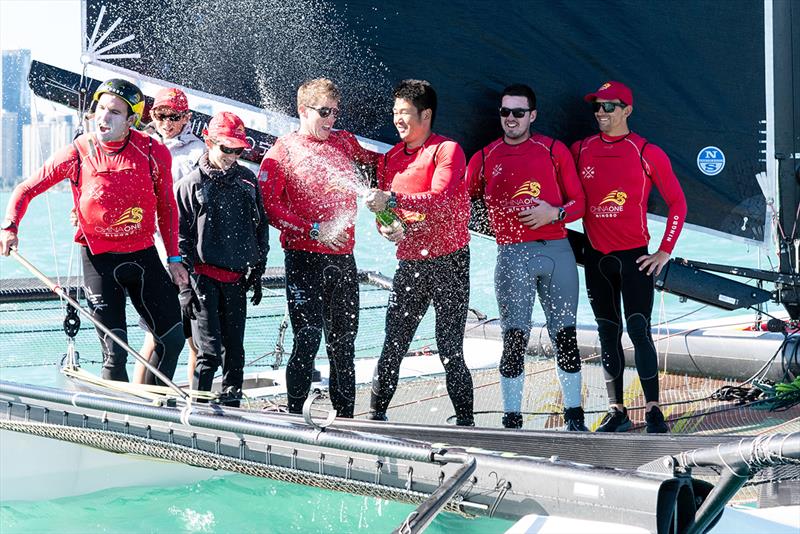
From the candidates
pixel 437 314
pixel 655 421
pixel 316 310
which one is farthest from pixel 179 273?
pixel 655 421

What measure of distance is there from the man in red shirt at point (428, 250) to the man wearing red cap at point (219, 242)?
488 millimetres

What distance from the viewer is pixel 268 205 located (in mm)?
3420

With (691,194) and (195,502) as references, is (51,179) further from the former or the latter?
(691,194)

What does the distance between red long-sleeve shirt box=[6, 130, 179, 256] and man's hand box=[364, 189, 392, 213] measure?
0.74 meters

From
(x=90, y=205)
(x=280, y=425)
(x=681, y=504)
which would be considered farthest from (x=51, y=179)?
(x=681, y=504)

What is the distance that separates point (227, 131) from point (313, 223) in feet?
1.37

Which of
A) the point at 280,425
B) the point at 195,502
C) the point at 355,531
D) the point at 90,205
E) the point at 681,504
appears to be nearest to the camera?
the point at 681,504

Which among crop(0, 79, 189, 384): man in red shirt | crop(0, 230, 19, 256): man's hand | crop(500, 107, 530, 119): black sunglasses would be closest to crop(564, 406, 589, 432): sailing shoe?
crop(500, 107, 530, 119): black sunglasses

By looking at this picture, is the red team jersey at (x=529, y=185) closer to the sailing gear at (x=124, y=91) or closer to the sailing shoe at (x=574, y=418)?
the sailing shoe at (x=574, y=418)

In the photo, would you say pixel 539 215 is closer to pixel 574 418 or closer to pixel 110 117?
pixel 574 418

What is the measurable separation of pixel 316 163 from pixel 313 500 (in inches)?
57.7

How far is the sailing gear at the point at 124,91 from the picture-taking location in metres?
3.32

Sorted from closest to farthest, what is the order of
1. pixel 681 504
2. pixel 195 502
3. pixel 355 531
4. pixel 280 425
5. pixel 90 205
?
pixel 681 504 → pixel 280 425 → pixel 90 205 → pixel 355 531 → pixel 195 502

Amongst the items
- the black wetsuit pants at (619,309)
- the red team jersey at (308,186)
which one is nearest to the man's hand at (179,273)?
the red team jersey at (308,186)
